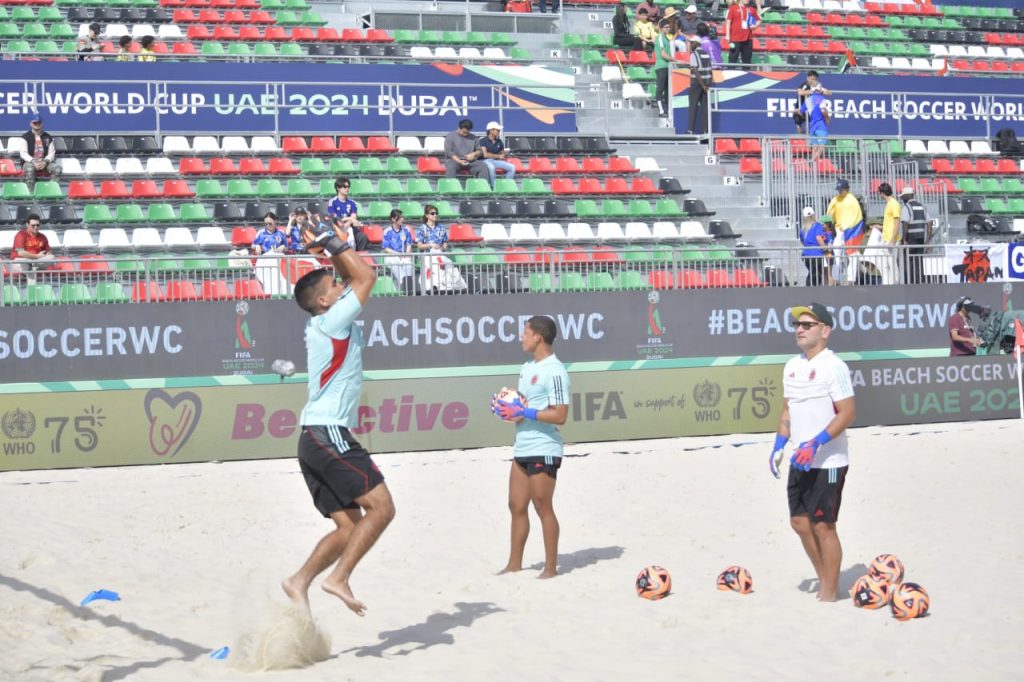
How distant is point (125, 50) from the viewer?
2198 centimetres

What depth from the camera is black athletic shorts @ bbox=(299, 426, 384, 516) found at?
6938 millimetres

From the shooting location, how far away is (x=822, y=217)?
21062 millimetres

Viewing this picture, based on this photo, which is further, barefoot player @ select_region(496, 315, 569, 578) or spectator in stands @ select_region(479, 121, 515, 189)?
spectator in stands @ select_region(479, 121, 515, 189)

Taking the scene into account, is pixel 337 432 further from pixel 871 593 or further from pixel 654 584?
pixel 871 593

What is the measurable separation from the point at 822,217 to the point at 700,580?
13.1 meters

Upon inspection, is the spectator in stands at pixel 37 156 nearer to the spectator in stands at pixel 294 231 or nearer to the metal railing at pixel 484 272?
the metal railing at pixel 484 272

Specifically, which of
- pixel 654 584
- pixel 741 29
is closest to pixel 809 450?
pixel 654 584

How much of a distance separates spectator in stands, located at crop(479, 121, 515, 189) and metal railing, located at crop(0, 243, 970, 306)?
15.5 ft

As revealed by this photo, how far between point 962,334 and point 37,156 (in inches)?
505

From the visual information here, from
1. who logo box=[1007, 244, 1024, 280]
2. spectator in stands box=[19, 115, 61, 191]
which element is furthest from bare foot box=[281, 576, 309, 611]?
who logo box=[1007, 244, 1024, 280]

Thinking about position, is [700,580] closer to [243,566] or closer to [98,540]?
[243,566]

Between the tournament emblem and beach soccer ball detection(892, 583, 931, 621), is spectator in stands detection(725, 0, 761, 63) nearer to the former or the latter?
the tournament emblem

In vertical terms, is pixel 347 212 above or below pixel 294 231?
above

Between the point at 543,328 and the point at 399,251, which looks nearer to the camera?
the point at 543,328
